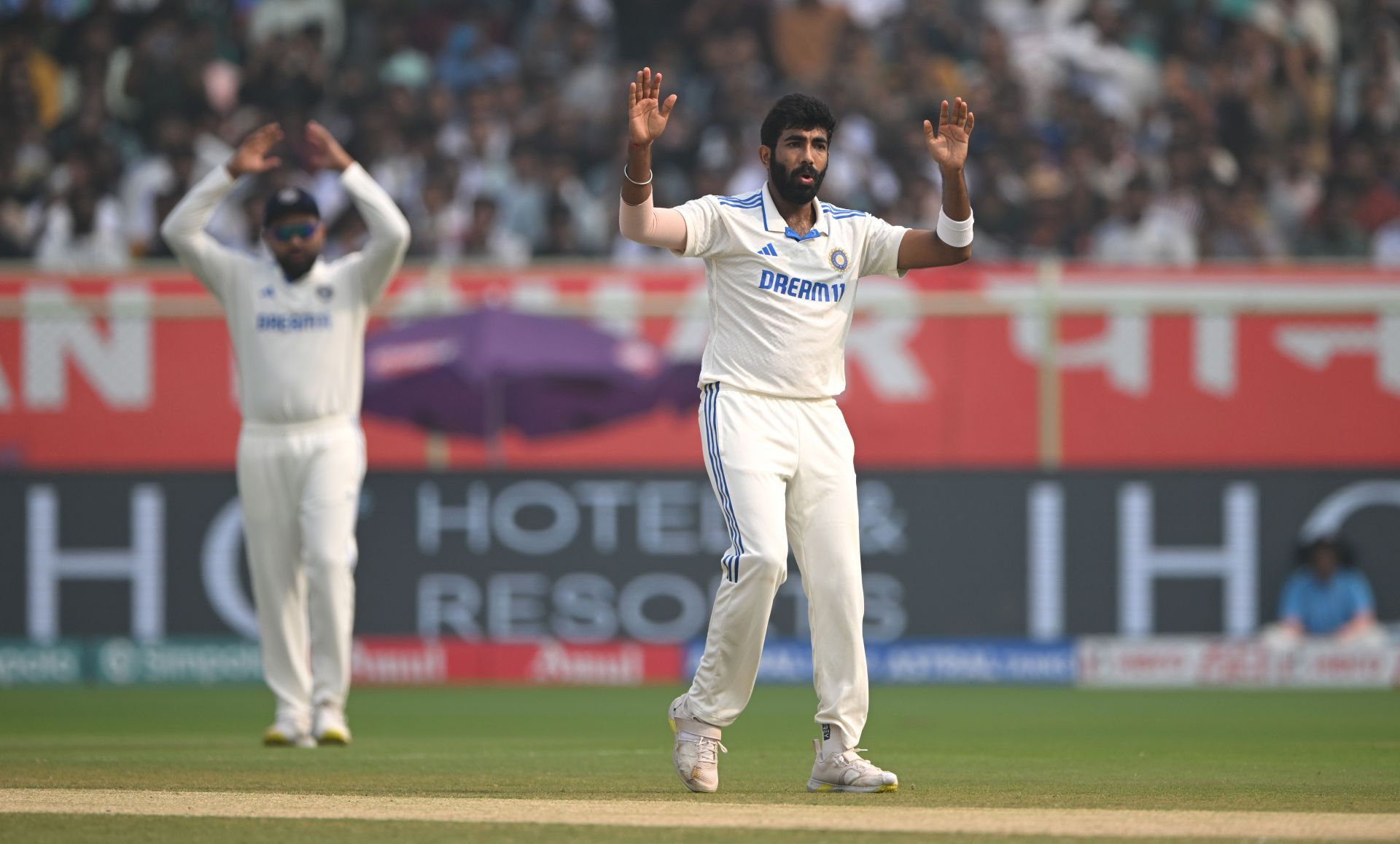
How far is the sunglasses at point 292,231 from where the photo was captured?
9047 mm

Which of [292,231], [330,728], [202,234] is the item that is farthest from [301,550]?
[202,234]

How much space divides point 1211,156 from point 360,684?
27.0 ft

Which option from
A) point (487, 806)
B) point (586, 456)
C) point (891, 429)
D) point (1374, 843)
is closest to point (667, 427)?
point (586, 456)

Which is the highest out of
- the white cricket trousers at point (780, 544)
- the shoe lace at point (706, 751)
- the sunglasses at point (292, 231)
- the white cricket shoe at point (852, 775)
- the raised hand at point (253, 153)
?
the raised hand at point (253, 153)

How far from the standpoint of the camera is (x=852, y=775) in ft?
21.8

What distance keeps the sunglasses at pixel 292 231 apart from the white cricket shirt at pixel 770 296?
2.75m

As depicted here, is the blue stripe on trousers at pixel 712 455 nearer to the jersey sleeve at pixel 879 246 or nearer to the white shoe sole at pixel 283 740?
the jersey sleeve at pixel 879 246

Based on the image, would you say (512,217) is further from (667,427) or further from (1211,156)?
(1211,156)

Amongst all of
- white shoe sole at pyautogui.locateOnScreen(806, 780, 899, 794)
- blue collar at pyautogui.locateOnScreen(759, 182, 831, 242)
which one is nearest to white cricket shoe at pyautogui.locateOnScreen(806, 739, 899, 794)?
white shoe sole at pyautogui.locateOnScreen(806, 780, 899, 794)

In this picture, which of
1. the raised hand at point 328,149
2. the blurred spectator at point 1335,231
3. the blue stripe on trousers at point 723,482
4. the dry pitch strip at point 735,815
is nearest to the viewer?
the dry pitch strip at point 735,815

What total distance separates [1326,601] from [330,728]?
7.75m

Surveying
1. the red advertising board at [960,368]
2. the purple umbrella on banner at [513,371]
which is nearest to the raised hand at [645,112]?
the purple umbrella on banner at [513,371]

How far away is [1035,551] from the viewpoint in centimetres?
1395

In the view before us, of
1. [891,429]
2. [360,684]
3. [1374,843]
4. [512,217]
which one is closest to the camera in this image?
[1374,843]
